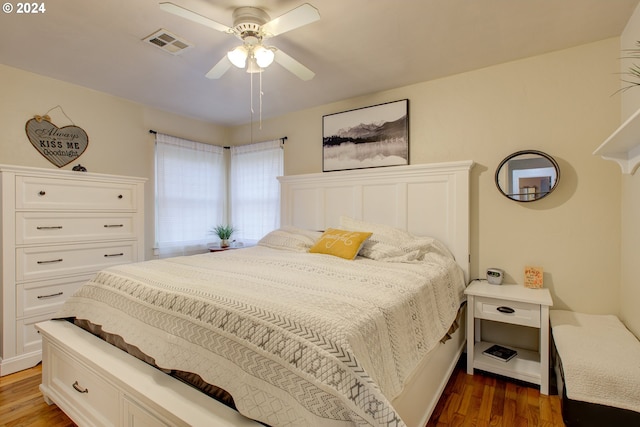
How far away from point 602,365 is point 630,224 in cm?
99

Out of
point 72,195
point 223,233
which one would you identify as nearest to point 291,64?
point 72,195

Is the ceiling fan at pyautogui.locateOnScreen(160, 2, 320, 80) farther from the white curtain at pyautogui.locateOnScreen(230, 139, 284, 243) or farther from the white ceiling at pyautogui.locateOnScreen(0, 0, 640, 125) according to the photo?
the white curtain at pyautogui.locateOnScreen(230, 139, 284, 243)

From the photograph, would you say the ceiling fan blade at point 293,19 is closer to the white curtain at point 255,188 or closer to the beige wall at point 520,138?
the beige wall at point 520,138

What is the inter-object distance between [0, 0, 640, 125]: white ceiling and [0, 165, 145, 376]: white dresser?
0.94 m

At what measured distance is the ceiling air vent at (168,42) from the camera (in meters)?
2.04

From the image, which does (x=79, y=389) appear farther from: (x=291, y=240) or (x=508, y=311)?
(x=508, y=311)

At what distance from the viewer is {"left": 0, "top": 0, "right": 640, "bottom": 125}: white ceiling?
5.89 ft

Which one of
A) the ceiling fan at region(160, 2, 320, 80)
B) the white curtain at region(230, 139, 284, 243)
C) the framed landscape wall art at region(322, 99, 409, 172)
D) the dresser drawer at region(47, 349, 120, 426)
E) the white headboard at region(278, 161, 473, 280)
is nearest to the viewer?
the dresser drawer at region(47, 349, 120, 426)

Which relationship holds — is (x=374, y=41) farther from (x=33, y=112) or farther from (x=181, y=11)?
(x=33, y=112)

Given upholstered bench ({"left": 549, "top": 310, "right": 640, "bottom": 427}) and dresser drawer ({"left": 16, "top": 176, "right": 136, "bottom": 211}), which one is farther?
dresser drawer ({"left": 16, "top": 176, "right": 136, "bottom": 211})

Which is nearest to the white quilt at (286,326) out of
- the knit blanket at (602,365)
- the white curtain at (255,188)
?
the knit blanket at (602,365)

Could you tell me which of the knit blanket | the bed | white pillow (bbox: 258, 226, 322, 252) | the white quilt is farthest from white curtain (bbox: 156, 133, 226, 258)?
the knit blanket

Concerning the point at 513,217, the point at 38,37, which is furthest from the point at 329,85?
the point at 38,37

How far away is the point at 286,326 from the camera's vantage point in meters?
1.04
